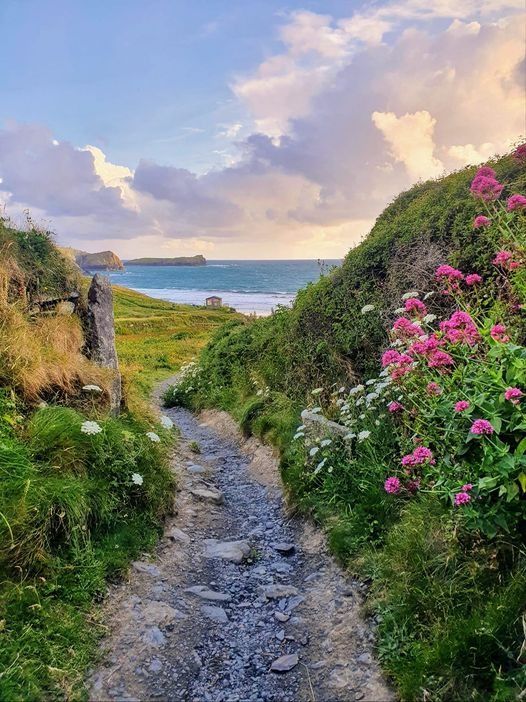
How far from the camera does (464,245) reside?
351 inches

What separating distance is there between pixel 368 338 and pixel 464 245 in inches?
99.1

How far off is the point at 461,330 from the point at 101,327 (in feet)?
25.3

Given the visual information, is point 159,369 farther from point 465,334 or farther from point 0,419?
point 465,334

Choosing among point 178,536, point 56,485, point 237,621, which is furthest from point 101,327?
point 237,621

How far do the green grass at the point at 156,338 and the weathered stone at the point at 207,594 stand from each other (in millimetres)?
5927

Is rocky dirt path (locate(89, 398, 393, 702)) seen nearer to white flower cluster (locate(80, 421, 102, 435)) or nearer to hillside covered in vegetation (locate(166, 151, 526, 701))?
hillside covered in vegetation (locate(166, 151, 526, 701))

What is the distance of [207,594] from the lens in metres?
5.62

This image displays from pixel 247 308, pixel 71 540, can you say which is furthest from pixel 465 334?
pixel 247 308

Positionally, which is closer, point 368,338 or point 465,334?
point 465,334

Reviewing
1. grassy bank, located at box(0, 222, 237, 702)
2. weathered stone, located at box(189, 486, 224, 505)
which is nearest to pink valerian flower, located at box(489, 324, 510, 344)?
grassy bank, located at box(0, 222, 237, 702)

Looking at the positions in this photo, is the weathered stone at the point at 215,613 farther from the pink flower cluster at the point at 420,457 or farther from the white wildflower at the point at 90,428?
the pink flower cluster at the point at 420,457

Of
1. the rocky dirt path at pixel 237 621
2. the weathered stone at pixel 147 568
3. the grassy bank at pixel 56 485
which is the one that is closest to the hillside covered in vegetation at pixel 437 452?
the rocky dirt path at pixel 237 621

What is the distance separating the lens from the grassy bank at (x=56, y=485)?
13.4 feet

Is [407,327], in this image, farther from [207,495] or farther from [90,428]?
[207,495]
